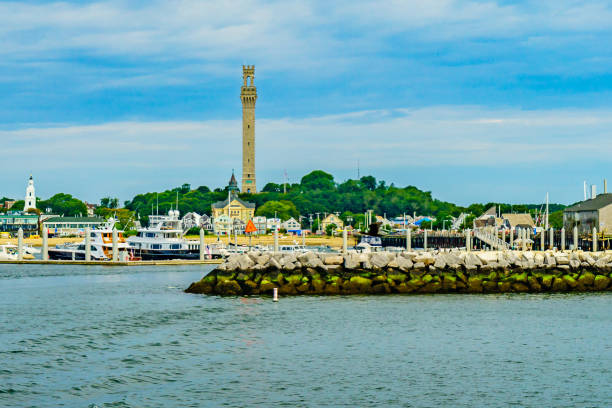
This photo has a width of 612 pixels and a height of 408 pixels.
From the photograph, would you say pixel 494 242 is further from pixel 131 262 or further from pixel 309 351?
pixel 309 351

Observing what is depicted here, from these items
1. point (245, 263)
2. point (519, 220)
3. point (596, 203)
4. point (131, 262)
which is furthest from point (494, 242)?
point (519, 220)

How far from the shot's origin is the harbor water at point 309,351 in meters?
20.3

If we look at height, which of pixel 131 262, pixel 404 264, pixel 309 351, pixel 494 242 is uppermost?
pixel 494 242

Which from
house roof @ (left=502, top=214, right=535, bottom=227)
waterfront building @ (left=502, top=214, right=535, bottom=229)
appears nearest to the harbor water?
waterfront building @ (left=502, top=214, right=535, bottom=229)

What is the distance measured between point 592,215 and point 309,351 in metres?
73.7

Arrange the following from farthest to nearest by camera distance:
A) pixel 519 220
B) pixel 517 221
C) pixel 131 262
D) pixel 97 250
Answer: pixel 519 220 < pixel 517 221 < pixel 97 250 < pixel 131 262

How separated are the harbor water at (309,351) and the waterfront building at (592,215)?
52.1 metres

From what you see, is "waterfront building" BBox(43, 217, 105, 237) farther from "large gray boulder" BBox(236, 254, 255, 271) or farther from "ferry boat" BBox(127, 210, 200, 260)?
"large gray boulder" BBox(236, 254, 255, 271)

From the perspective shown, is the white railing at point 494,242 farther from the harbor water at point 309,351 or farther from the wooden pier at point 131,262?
the harbor water at point 309,351

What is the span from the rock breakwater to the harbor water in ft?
4.94

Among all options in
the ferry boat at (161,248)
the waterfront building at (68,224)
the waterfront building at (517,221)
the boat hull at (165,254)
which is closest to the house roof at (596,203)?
the waterfront building at (517,221)

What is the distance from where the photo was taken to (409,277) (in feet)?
136

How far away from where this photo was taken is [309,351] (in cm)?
2583

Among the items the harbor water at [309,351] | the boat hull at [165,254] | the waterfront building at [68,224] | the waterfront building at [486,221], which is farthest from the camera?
the waterfront building at [68,224]
